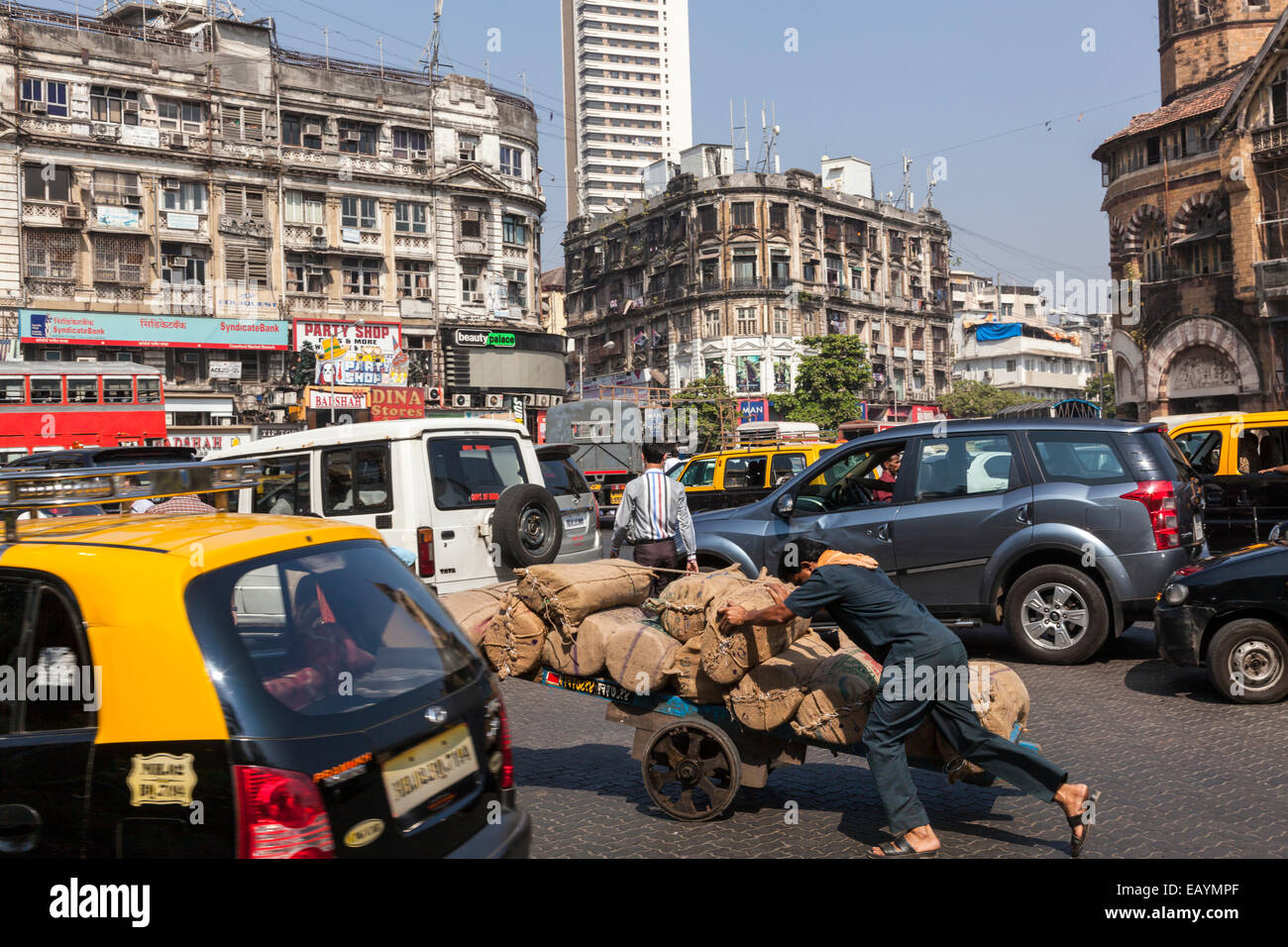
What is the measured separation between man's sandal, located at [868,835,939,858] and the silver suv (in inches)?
188

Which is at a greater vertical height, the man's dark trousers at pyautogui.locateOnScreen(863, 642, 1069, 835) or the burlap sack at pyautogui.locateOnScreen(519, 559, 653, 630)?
the burlap sack at pyautogui.locateOnScreen(519, 559, 653, 630)

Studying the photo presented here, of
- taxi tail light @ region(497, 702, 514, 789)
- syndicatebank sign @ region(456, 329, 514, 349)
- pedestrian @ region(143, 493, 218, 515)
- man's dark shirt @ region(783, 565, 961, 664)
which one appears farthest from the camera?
syndicatebank sign @ region(456, 329, 514, 349)

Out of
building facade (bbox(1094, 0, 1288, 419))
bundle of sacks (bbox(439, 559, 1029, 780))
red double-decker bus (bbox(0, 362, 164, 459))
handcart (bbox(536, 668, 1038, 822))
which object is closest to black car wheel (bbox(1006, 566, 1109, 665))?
bundle of sacks (bbox(439, 559, 1029, 780))

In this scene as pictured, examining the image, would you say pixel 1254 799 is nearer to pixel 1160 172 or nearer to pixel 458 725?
pixel 458 725

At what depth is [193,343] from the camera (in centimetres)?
4572

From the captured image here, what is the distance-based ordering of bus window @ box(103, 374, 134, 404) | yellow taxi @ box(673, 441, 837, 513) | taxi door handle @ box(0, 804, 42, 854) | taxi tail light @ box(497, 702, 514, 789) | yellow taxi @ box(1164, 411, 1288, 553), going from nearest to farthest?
taxi door handle @ box(0, 804, 42, 854)
taxi tail light @ box(497, 702, 514, 789)
yellow taxi @ box(1164, 411, 1288, 553)
yellow taxi @ box(673, 441, 837, 513)
bus window @ box(103, 374, 134, 404)

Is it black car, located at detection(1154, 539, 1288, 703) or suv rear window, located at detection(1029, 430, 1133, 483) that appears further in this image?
suv rear window, located at detection(1029, 430, 1133, 483)

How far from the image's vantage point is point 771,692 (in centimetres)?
542

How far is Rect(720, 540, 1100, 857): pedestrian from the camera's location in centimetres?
491

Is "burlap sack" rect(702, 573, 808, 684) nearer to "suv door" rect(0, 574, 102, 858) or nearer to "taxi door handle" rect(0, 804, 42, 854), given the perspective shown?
"suv door" rect(0, 574, 102, 858)

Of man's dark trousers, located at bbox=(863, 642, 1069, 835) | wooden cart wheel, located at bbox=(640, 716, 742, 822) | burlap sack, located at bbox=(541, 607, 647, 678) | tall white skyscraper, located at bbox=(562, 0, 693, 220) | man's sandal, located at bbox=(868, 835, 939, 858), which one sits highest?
tall white skyscraper, located at bbox=(562, 0, 693, 220)

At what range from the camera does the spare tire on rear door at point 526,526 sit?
966 centimetres

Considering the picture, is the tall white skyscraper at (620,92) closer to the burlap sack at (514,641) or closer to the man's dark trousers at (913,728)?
the burlap sack at (514,641)
